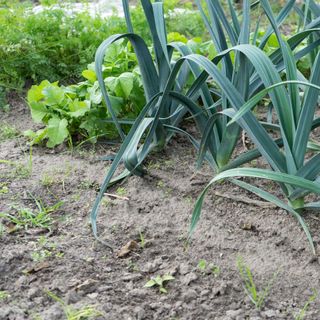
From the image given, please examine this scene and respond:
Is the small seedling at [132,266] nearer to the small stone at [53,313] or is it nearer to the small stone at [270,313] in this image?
the small stone at [53,313]

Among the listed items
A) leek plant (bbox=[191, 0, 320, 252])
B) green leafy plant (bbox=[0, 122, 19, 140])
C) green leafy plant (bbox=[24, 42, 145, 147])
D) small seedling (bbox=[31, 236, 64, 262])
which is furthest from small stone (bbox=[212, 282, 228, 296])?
green leafy plant (bbox=[0, 122, 19, 140])

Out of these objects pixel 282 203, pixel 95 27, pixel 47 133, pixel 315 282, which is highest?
pixel 95 27

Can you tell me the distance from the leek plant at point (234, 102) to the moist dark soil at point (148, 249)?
0.11m

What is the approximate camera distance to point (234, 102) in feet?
7.55

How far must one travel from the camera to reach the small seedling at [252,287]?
2068 mm

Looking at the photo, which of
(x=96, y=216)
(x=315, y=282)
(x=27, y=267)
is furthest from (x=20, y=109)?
(x=315, y=282)

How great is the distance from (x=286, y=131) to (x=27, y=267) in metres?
1.05

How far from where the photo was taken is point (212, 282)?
2.18 m

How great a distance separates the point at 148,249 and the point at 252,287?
1.49 ft

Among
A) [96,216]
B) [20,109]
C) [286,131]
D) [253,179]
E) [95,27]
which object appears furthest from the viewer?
[95,27]

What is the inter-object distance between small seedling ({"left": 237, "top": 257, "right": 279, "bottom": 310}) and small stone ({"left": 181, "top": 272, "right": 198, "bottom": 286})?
164 mm

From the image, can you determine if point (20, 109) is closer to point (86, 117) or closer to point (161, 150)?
point (86, 117)

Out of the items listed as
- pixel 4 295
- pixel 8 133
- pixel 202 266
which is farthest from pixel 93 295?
pixel 8 133

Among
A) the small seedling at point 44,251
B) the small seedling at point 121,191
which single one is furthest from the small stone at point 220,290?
the small seedling at point 121,191
